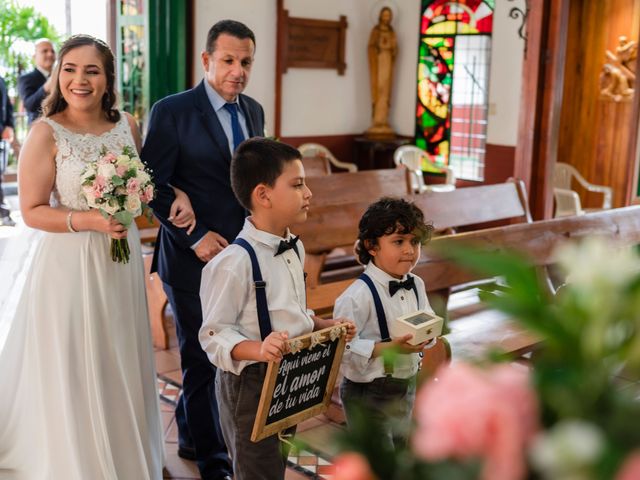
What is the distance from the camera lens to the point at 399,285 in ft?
8.71

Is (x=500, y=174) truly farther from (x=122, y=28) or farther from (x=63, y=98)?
(x=63, y=98)

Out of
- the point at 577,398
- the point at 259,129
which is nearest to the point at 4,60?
the point at 259,129

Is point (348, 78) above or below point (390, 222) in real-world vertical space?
above

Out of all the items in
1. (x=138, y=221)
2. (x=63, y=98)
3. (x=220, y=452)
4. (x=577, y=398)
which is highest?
(x=63, y=98)

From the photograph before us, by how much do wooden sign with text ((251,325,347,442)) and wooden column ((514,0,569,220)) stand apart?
201 inches

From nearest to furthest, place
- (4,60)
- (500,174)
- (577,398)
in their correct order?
(577,398) → (500,174) → (4,60)

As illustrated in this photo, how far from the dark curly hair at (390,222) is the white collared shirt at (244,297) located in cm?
35

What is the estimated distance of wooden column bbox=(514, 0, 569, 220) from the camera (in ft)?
22.6

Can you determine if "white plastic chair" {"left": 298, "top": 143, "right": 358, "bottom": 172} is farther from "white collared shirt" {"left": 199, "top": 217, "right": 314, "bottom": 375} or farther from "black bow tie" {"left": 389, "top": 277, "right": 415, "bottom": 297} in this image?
"white collared shirt" {"left": 199, "top": 217, "right": 314, "bottom": 375}

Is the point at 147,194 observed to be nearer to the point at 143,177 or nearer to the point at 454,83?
the point at 143,177

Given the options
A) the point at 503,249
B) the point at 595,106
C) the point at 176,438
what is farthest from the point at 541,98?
the point at 176,438

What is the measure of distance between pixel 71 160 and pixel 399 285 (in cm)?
116

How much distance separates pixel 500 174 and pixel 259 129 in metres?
6.37

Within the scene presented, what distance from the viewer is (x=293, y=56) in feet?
31.9
